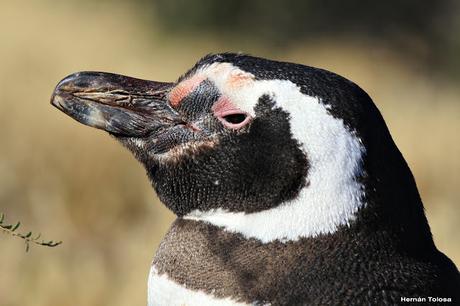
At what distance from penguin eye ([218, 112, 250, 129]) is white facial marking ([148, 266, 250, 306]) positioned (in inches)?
15.8

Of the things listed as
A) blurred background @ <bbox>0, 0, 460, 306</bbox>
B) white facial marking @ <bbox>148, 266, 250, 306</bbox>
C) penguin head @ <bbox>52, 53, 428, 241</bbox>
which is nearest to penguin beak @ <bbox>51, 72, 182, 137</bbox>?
penguin head @ <bbox>52, 53, 428, 241</bbox>

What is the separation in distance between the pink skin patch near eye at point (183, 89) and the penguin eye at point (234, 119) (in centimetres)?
14

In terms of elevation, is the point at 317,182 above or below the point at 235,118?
below

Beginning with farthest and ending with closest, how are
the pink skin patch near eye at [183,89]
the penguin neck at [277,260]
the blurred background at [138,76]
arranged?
1. the blurred background at [138,76]
2. the pink skin patch near eye at [183,89]
3. the penguin neck at [277,260]

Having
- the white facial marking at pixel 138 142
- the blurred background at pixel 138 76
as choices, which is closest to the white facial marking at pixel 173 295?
the white facial marking at pixel 138 142

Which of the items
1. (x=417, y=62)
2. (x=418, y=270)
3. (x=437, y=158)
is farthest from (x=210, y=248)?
Result: (x=417, y=62)

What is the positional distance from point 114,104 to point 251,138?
0.45 meters

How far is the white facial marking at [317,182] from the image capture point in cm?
290

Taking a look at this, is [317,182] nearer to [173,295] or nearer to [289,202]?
[289,202]

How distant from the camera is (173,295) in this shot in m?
3.03

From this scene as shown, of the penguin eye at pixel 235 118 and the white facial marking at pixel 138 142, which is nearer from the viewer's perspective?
the penguin eye at pixel 235 118

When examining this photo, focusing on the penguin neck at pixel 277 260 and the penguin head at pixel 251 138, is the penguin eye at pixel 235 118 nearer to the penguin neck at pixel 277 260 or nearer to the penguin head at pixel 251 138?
the penguin head at pixel 251 138

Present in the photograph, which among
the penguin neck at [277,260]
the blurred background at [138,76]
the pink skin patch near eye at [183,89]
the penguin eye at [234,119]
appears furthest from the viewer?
the blurred background at [138,76]

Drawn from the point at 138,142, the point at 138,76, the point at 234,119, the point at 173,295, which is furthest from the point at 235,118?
the point at 138,76
